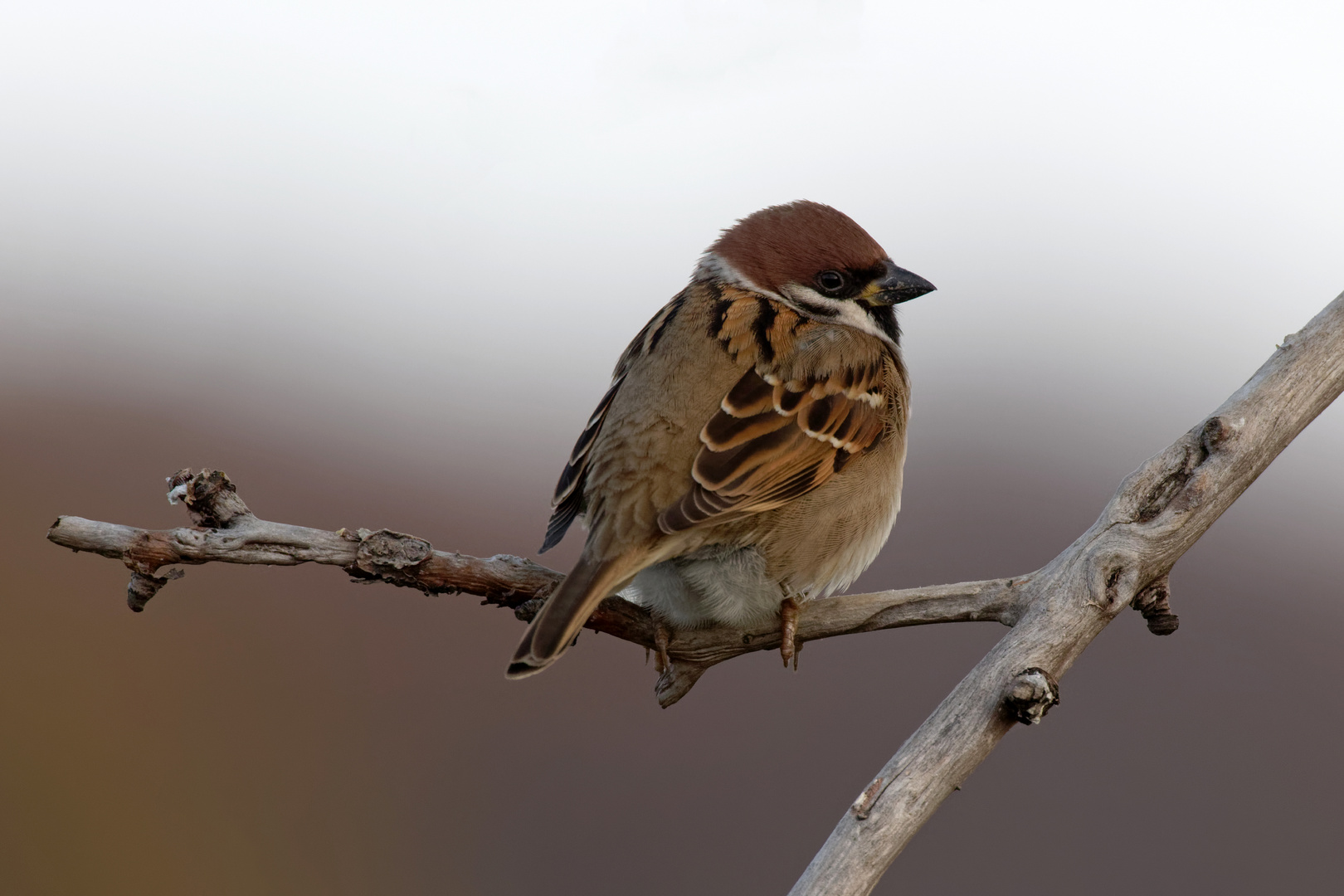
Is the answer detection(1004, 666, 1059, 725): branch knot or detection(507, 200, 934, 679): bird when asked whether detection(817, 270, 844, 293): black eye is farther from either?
detection(1004, 666, 1059, 725): branch knot

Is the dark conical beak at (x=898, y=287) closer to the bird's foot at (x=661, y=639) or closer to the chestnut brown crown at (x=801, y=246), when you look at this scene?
the chestnut brown crown at (x=801, y=246)

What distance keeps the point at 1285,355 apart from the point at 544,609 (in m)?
1.97

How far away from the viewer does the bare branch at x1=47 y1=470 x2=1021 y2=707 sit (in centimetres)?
253

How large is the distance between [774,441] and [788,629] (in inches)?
20.4

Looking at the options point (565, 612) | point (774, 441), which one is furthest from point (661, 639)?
point (774, 441)

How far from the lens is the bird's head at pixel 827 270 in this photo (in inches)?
145

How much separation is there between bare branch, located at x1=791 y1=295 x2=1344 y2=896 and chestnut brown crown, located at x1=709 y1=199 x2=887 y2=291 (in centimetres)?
130

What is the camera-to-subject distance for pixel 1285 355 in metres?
2.84

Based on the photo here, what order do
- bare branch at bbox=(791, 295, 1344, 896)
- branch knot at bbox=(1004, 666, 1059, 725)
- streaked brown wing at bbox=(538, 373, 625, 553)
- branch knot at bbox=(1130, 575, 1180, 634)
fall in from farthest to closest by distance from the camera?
streaked brown wing at bbox=(538, 373, 625, 553) → branch knot at bbox=(1130, 575, 1180, 634) → branch knot at bbox=(1004, 666, 1059, 725) → bare branch at bbox=(791, 295, 1344, 896)

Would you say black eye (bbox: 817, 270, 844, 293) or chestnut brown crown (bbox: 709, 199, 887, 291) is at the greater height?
chestnut brown crown (bbox: 709, 199, 887, 291)

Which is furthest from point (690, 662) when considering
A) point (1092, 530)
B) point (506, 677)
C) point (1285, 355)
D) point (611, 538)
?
point (1285, 355)

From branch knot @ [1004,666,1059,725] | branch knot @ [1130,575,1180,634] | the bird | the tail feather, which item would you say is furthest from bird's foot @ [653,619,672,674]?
branch knot @ [1130,575,1180,634]

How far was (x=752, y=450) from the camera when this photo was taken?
9.99 feet

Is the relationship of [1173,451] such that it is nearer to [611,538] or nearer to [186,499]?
[611,538]
